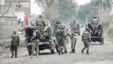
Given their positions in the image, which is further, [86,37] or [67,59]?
[86,37]

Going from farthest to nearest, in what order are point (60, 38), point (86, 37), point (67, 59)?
point (86, 37)
point (60, 38)
point (67, 59)

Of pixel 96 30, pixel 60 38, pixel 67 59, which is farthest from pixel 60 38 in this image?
pixel 96 30

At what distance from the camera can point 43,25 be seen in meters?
24.4

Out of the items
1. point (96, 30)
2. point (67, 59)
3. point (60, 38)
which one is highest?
point (96, 30)

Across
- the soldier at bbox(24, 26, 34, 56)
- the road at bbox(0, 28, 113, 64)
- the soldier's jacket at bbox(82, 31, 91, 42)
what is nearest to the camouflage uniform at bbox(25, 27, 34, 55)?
the soldier at bbox(24, 26, 34, 56)

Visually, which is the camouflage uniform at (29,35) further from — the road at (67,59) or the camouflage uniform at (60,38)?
the camouflage uniform at (60,38)

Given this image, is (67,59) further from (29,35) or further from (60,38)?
(29,35)

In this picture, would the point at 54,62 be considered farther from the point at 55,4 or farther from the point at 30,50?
the point at 55,4

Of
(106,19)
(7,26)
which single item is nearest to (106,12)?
(106,19)

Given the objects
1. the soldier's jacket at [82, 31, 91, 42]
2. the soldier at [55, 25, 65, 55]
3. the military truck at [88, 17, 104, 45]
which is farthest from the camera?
the military truck at [88, 17, 104, 45]

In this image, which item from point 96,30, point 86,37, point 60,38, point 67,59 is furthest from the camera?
point 96,30

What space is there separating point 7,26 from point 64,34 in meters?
18.0

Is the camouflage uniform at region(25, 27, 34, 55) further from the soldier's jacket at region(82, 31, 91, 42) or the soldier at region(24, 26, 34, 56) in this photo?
the soldier's jacket at region(82, 31, 91, 42)

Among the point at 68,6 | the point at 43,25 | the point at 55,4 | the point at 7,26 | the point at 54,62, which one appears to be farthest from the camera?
the point at 68,6
